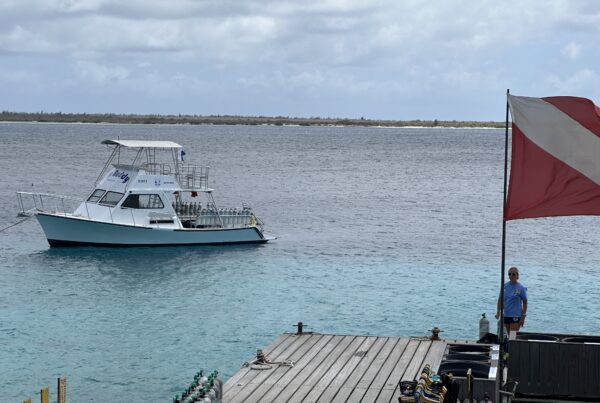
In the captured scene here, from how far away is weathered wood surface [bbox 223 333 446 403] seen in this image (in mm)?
14906

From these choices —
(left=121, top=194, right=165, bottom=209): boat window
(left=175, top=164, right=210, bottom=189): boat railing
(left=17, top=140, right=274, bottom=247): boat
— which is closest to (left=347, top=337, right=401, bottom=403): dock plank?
(left=175, top=164, right=210, bottom=189): boat railing

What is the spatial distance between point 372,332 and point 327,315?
2.63m

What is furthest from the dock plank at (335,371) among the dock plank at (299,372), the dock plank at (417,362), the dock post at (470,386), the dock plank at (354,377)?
the dock post at (470,386)

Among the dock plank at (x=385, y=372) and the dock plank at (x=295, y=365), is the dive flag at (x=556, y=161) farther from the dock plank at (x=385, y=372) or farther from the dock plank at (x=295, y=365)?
the dock plank at (x=295, y=365)

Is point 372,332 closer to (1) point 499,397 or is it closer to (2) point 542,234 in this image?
(1) point 499,397

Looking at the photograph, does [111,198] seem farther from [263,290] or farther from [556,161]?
[556,161]

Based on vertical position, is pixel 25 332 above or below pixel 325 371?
below

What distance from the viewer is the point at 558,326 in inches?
1069

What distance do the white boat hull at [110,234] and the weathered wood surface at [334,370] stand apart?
21.7 metres

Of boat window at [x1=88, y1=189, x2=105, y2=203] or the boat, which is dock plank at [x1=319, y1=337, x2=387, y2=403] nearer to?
the boat

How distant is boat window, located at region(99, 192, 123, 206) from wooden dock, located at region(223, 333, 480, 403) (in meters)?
21.9

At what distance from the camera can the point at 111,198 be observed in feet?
132

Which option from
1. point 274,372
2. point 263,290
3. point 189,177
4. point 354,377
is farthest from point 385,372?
point 189,177

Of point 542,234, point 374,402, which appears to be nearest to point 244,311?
point 374,402
